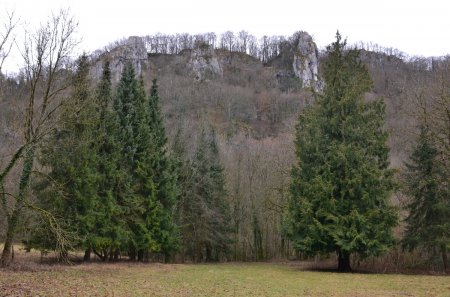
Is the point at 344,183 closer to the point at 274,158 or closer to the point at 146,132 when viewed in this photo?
the point at 146,132

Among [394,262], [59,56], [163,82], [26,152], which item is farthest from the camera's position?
[163,82]

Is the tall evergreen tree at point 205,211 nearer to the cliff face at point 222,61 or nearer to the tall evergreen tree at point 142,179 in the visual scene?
the tall evergreen tree at point 142,179

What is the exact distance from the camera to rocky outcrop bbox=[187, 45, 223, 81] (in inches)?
4395

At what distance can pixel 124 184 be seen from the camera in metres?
28.7

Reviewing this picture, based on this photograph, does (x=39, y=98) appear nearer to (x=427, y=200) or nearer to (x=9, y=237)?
(x=9, y=237)

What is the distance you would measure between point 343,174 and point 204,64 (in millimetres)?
95041

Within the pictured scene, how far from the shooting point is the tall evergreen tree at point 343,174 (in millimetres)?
23797

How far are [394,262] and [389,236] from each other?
733 centimetres

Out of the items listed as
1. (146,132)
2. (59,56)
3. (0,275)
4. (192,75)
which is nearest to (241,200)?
(146,132)

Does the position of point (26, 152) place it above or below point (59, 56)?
below

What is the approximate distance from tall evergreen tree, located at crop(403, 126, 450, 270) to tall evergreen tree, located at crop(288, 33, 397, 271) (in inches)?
95.5

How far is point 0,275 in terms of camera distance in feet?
52.9

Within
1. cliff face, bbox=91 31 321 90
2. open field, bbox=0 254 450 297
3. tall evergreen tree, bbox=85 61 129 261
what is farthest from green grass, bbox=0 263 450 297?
cliff face, bbox=91 31 321 90

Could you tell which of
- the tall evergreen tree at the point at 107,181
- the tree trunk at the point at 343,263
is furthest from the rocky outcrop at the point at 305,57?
the tree trunk at the point at 343,263
